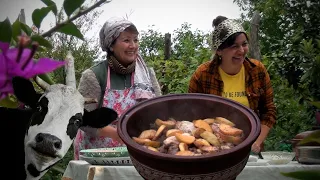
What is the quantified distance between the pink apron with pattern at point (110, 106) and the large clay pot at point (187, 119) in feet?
2.93

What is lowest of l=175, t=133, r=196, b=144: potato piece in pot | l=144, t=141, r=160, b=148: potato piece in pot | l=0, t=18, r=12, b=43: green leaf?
l=144, t=141, r=160, b=148: potato piece in pot

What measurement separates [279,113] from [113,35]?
2.98m

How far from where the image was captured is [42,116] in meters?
1.41

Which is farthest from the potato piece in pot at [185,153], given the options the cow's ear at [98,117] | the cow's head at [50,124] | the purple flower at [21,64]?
the purple flower at [21,64]

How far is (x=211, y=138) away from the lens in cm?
118

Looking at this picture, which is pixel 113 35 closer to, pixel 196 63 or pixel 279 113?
pixel 279 113

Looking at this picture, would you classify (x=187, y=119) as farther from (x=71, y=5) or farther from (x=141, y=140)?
(x=71, y=5)

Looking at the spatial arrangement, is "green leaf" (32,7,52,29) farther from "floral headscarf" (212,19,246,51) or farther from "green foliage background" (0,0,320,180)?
"floral headscarf" (212,19,246,51)

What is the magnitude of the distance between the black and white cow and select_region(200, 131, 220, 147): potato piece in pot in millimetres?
427

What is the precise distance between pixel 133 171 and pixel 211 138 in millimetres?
592

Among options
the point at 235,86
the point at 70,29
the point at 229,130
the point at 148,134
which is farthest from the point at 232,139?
the point at 235,86

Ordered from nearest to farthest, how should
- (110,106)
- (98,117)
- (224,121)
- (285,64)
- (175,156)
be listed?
(175,156) < (224,121) < (98,117) < (110,106) < (285,64)

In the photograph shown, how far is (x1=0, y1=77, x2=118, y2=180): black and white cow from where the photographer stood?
1300 millimetres

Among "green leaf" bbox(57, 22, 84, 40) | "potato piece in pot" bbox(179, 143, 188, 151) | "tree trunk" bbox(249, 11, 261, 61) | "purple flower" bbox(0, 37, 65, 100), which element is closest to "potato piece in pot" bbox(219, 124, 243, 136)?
"potato piece in pot" bbox(179, 143, 188, 151)
